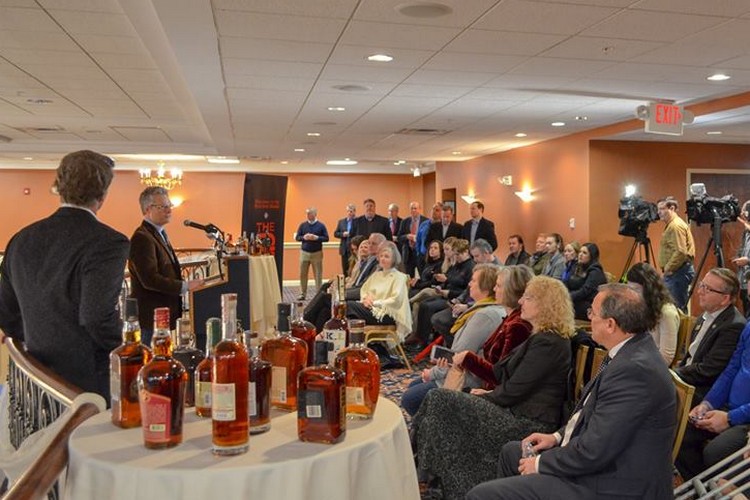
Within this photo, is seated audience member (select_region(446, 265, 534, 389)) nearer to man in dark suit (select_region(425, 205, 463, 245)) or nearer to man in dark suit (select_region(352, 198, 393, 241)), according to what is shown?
man in dark suit (select_region(425, 205, 463, 245))

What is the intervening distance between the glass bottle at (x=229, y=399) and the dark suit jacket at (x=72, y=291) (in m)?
0.82

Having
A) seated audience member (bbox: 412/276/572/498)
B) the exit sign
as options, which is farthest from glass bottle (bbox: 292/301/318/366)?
the exit sign

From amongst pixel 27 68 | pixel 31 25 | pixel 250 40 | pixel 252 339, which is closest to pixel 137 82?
pixel 27 68

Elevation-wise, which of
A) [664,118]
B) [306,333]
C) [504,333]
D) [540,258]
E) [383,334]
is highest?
[664,118]

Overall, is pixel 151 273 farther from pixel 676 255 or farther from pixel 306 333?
pixel 676 255

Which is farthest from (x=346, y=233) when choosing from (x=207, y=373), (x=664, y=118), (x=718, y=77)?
(x=207, y=373)

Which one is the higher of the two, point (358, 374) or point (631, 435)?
point (358, 374)

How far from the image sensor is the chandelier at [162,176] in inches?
570

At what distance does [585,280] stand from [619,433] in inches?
184

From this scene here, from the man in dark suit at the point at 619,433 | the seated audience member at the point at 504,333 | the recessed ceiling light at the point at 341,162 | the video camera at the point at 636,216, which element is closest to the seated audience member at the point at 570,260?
the video camera at the point at 636,216

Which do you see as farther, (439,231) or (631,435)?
(439,231)

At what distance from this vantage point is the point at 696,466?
296 centimetres

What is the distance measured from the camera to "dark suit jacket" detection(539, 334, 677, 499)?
2105 millimetres

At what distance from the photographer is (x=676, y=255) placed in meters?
7.17
